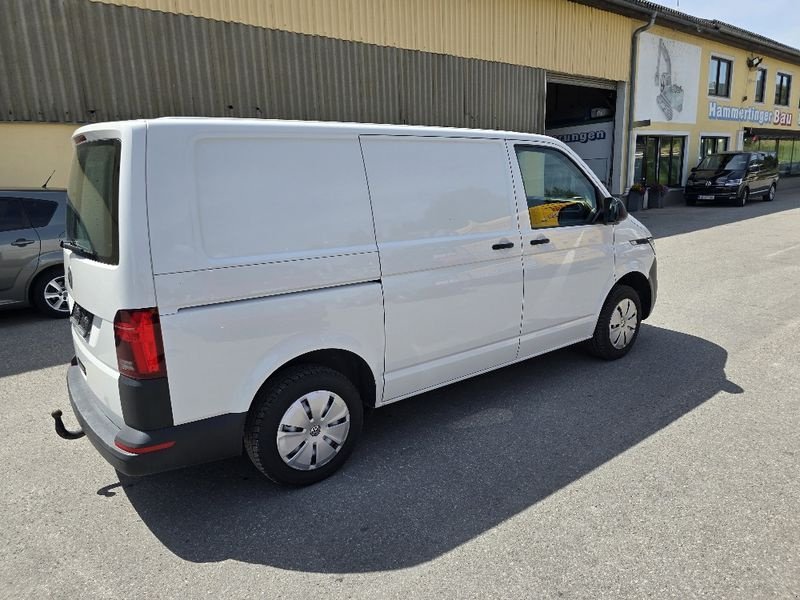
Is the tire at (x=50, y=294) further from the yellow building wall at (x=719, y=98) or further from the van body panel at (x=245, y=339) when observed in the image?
the yellow building wall at (x=719, y=98)

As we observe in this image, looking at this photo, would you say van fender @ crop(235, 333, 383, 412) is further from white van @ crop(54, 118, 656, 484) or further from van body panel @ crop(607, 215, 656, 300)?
van body panel @ crop(607, 215, 656, 300)

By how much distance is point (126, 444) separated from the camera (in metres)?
2.47

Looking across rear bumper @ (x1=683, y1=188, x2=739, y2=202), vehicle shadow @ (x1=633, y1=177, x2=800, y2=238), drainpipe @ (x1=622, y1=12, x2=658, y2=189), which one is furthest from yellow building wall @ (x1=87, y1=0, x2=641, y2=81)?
rear bumper @ (x1=683, y1=188, x2=739, y2=202)

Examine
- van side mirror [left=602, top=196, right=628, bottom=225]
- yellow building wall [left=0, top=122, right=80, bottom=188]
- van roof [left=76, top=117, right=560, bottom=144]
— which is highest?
yellow building wall [left=0, top=122, right=80, bottom=188]

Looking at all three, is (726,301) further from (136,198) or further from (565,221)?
(136,198)

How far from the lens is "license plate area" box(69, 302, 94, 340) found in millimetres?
2822

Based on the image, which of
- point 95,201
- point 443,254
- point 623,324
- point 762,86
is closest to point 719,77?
point 762,86

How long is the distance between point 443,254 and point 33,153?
8.24 metres

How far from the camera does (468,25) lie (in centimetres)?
Result: 1304

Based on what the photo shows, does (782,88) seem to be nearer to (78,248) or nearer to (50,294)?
(50,294)

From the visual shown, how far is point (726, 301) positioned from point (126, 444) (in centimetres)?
683

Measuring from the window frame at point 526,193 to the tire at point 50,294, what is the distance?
5768 millimetres

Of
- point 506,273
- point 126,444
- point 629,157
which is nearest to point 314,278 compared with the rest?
point 126,444

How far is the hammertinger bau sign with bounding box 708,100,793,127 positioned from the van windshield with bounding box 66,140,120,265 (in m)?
24.2
